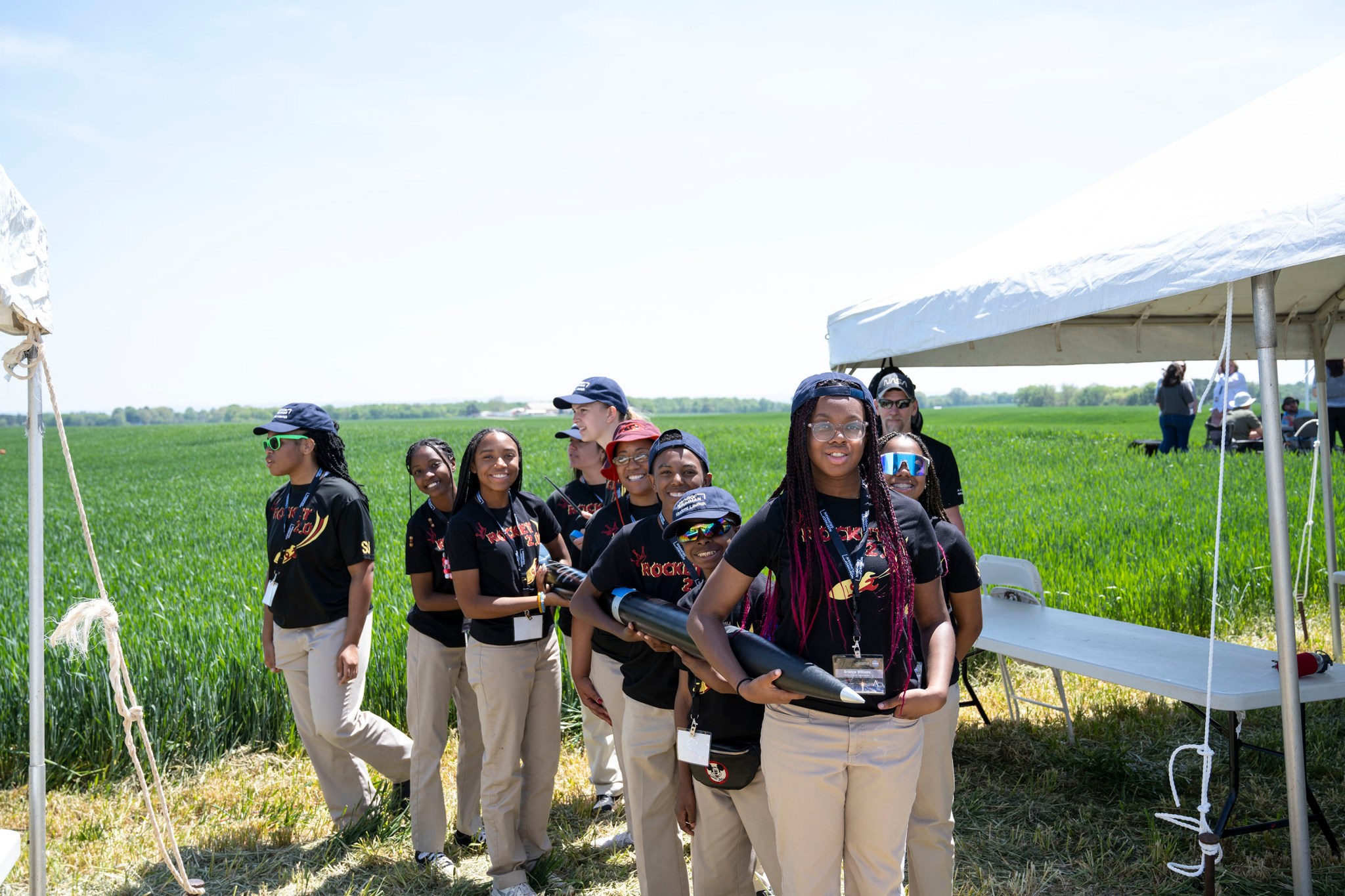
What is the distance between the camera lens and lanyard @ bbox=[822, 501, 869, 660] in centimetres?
231

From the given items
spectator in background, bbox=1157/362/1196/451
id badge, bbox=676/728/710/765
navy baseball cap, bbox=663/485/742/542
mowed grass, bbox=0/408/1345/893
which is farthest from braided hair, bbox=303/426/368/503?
spectator in background, bbox=1157/362/1196/451

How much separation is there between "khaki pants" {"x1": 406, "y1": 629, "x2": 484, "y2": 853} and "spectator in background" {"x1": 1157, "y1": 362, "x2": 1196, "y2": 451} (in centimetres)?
1551

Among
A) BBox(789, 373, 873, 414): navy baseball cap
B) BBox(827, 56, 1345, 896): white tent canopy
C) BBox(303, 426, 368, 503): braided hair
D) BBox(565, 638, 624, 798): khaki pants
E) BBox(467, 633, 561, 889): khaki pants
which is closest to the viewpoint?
BBox(789, 373, 873, 414): navy baseball cap

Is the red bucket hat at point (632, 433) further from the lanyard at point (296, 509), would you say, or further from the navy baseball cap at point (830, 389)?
the lanyard at point (296, 509)

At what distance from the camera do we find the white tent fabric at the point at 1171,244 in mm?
2645

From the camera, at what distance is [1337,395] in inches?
506

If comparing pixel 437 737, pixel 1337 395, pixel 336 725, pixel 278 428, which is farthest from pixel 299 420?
pixel 1337 395

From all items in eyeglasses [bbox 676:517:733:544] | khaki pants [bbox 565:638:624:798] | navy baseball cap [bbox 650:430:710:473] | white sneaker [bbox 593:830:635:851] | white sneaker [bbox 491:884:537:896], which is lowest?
white sneaker [bbox 593:830:635:851]

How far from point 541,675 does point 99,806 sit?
98.3 inches

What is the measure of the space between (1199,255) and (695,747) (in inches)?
79.1

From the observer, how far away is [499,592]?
150 inches

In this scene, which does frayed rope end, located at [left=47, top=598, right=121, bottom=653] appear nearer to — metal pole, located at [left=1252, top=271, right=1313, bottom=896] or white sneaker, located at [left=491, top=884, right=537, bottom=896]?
white sneaker, located at [left=491, top=884, right=537, bottom=896]

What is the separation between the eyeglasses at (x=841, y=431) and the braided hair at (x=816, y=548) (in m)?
0.03

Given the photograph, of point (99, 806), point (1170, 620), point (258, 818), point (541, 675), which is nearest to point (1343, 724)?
point (1170, 620)
